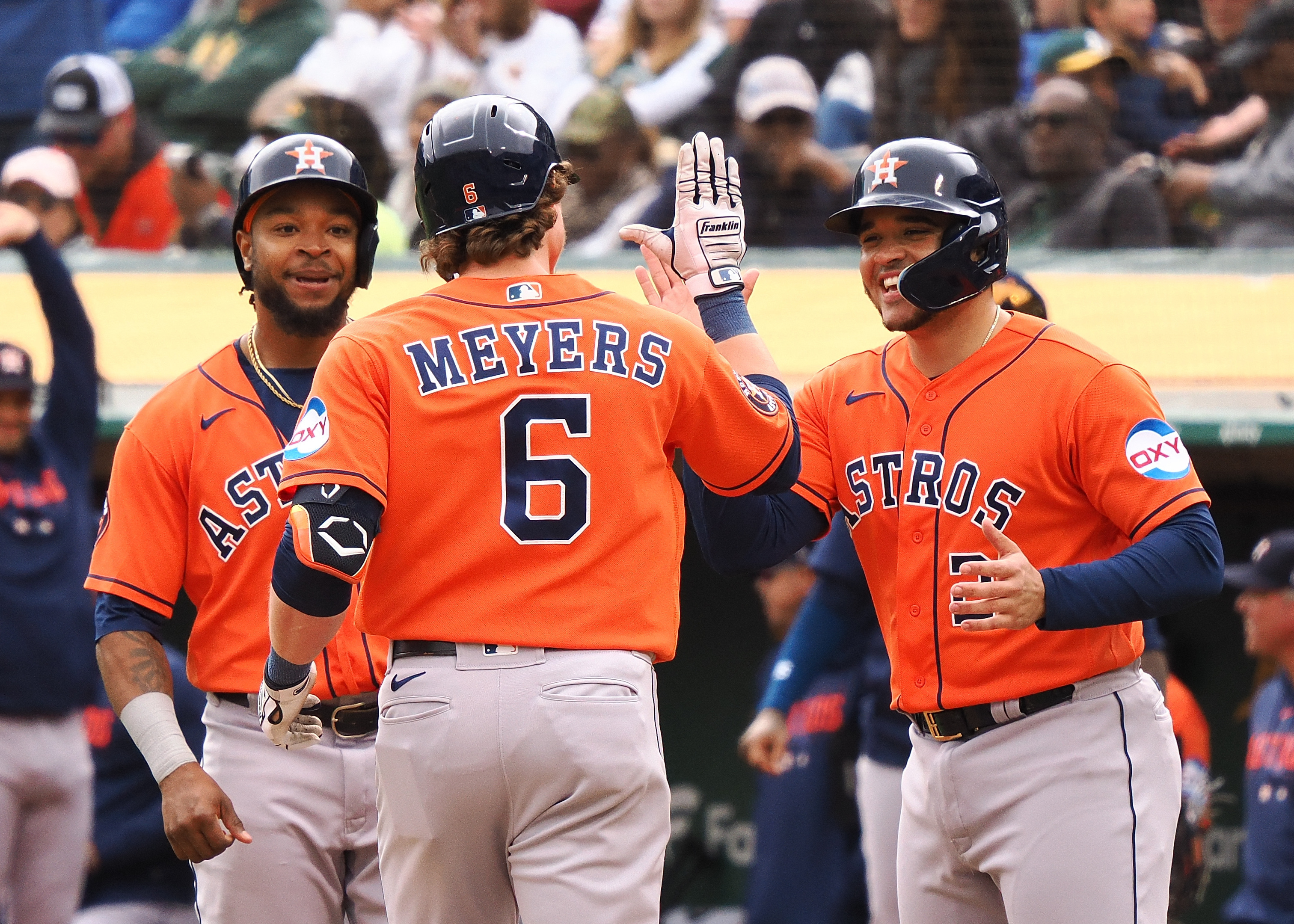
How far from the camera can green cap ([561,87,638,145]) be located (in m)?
6.66

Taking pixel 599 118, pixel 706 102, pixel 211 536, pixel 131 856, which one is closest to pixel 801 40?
pixel 706 102

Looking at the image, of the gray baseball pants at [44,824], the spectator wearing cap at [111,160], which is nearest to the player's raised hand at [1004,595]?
the gray baseball pants at [44,824]

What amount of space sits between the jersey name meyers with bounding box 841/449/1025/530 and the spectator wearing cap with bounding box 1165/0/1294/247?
3850mm

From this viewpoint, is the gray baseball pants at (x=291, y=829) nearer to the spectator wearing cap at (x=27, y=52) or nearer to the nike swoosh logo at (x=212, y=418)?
the nike swoosh logo at (x=212, y=418)

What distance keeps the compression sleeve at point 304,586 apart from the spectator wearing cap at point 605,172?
4.35 meters

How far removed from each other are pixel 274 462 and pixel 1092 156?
402cm

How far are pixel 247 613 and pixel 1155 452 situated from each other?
1.49m

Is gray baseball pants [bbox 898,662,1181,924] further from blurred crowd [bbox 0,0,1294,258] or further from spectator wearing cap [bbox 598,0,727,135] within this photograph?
spectator wearing cap [bbox 598,0,727,135]

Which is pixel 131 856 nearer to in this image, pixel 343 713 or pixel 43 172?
pixel 343 713

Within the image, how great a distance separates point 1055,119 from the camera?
6.14 metres

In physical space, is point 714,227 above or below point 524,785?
above

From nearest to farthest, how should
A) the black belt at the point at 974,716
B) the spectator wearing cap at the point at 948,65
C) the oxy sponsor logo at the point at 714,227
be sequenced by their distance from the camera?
the black belt at the point at 974,716
the oxy sponsor logo at the point at 714,227
the spectator wearing cap at the point at 948,65

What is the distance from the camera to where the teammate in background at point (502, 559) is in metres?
2.35

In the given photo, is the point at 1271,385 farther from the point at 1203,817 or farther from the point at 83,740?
the point at 83,740
